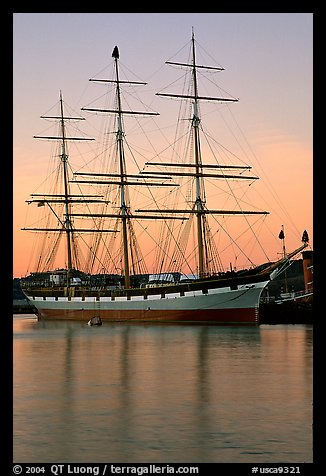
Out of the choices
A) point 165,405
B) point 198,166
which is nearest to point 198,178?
point 198,166


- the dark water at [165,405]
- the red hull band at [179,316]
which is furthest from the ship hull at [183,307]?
the dark water at [165,405]

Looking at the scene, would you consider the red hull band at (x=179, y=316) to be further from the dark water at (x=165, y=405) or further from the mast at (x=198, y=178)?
the dark water at (x=165, y=405)

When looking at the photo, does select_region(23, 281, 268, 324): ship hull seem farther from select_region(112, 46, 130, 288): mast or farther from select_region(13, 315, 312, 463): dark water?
select_region(13, 315, 312, 463): dark water

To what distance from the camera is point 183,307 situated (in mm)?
73188

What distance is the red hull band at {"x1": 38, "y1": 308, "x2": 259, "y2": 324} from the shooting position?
231 feet

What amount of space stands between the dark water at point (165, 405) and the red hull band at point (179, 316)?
24988mm

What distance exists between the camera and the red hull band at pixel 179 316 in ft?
231

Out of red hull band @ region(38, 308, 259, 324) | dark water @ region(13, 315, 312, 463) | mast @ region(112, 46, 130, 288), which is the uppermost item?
mast @ region(112, 46, 130, 288)

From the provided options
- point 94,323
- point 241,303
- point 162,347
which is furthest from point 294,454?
point 94,323

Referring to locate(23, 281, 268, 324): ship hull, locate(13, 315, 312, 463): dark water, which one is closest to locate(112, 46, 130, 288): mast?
locate(23, 281, 268, 324): ship hull

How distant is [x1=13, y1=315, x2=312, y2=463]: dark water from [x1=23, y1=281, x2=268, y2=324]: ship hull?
24168mm

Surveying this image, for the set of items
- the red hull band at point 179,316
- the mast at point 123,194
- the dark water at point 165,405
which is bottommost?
the dark water at point 165,405

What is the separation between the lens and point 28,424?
2033 cm
